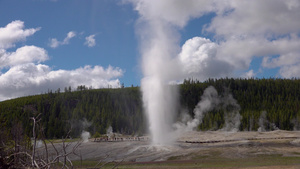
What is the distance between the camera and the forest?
10870 cm

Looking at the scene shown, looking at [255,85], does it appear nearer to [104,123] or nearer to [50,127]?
[104,123]

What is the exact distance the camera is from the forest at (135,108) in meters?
109

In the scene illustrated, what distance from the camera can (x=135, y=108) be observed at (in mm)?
139375

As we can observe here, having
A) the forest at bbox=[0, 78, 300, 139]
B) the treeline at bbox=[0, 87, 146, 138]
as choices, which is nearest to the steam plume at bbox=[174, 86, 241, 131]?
the forest at bbox=[0, 78, 300, 139]

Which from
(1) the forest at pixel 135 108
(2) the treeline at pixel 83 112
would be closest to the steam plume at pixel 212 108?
(1) the forest at pixel 135 108

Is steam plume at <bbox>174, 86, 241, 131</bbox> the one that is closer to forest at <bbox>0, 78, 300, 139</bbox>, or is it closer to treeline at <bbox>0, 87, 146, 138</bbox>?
forest at <bbox>0, 78, 300, 139</bbox>

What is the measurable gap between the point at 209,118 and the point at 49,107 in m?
74.7

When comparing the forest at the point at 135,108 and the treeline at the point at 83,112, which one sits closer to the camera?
the forest at the point at 135,108

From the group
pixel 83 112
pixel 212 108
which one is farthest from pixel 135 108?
pixel 212 108

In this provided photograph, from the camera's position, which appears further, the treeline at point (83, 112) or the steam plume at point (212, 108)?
the treeline at point (83, 112)

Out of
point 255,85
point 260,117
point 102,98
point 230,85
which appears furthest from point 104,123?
point 255,85

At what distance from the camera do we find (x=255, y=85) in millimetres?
156250

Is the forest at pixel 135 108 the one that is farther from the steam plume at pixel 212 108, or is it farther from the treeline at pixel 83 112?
the steam plume at pixel 212 108

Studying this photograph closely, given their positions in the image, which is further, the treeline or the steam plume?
the treeline
